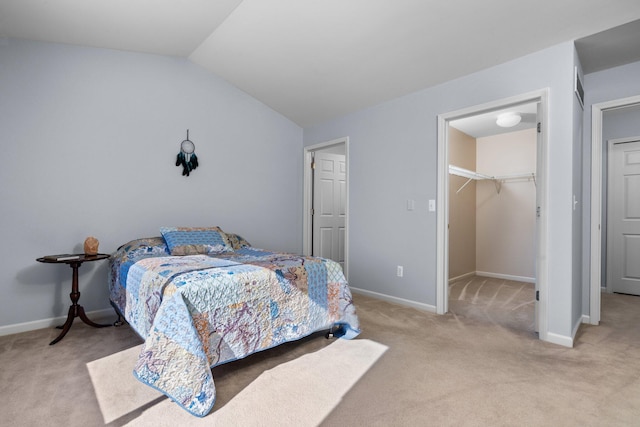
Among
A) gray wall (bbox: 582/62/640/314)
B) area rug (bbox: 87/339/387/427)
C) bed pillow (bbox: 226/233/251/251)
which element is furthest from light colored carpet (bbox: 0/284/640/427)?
bed pillow (bbox: 226/233/251/251)

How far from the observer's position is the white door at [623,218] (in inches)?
162

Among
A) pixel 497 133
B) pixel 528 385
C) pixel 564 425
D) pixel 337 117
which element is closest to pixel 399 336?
pixel 528 385

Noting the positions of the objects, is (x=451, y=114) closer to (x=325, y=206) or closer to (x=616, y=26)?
(x=616, y=26)

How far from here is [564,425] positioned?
153cm

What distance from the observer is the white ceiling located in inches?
92.6

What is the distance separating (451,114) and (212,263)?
2548 mm

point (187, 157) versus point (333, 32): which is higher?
point (333, 32)

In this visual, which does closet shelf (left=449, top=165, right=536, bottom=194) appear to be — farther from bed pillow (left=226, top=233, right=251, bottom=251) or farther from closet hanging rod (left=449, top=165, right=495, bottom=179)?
bed pillow (left=226, top=233, right=251, bottom=251)

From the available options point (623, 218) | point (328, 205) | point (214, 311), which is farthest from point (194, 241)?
point (623, 218)

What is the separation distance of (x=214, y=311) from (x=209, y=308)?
0.04m

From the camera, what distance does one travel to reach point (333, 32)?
288 cm

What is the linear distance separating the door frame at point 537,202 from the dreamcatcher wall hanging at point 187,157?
2.67 metres

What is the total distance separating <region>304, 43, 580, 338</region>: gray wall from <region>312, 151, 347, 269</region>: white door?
45 centimetres

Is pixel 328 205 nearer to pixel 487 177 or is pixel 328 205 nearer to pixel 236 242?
pixel 236 242
